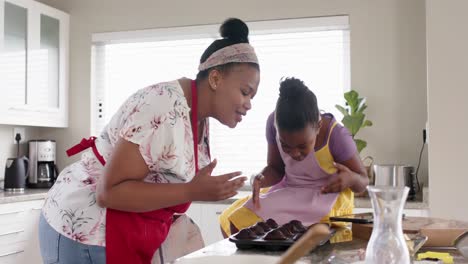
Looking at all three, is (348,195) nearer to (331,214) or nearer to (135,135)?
(331,214)

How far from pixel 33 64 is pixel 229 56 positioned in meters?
2.68

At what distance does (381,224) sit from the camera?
96cm

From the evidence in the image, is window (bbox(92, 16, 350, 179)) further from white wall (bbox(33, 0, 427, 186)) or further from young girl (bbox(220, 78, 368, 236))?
young girl (bbox(220, 78, 368, 236))

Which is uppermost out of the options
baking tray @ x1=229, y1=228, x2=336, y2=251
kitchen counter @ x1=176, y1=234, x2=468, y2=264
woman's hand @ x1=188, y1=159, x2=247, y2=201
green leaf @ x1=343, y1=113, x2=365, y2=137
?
green leaf @ x1=343, y1=113, x2=365, y2=137

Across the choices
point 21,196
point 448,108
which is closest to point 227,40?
point 448,108

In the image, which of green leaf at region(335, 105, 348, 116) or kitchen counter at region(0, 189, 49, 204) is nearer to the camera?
kitchen counter at region(0, 189, 49, 204)

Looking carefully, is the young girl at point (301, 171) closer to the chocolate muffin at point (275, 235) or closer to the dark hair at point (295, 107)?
the dark hair at point (295, 107)

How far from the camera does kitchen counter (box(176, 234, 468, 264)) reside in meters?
1.23

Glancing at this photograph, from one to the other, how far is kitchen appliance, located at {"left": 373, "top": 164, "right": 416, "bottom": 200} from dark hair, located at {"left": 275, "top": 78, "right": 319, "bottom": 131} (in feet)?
4.56

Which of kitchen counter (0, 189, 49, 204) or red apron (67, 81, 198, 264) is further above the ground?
red apron (67, 81, 198, 264)

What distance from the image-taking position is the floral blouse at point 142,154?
1.38m

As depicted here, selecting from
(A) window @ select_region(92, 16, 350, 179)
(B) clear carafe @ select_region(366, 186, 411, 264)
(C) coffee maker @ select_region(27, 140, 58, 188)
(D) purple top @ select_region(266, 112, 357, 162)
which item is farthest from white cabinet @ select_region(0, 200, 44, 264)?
(B) clear carafe @ select_region(366, 186, 411, 264)

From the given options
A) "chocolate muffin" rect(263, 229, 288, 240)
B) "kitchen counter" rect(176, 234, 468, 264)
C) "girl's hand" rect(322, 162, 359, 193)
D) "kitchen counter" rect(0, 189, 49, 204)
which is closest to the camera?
"kitchen counter" rect(176, 234, 468, 264)

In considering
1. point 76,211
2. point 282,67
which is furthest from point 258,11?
point 76,211
